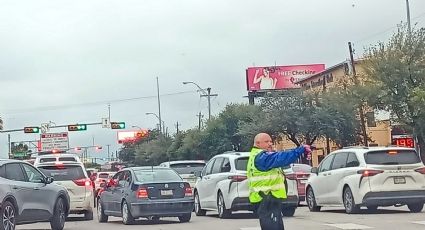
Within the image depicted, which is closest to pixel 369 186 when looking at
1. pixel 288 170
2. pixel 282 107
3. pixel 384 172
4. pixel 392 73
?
pixel 384 172

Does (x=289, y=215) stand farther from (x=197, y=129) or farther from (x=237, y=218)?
(x=197, y=129)

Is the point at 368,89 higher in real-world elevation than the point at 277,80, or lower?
lower

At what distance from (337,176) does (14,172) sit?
8529 mm

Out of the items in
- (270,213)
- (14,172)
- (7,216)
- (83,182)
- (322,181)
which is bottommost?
(7,216)

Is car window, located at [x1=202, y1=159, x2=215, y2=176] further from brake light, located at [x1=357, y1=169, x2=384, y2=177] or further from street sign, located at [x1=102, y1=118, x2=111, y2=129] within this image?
street sign, located at [x1=102, y1=118, x2=111, y2=129]

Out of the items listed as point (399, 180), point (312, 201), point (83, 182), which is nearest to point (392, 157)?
point (399, 180)

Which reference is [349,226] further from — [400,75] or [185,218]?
[400,75]

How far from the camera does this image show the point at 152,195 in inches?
758

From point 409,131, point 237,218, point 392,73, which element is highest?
point 392,73

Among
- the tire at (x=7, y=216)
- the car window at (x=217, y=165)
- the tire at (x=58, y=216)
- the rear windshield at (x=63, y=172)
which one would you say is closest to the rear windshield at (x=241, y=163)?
the car window at (x=217, y=165)

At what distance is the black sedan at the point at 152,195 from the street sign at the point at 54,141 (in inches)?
2001

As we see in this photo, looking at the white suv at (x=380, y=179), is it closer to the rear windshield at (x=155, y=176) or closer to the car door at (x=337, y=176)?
the car door at (x=337, y=176)

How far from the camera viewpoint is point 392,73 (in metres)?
35.3

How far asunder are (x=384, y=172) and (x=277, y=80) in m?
71.4
